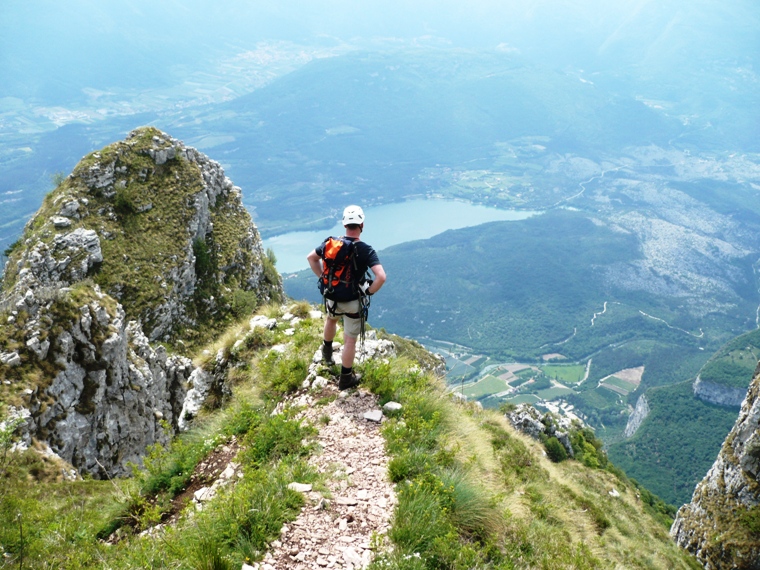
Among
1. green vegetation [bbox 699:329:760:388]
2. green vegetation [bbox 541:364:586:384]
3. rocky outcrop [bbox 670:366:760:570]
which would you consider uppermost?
rocky outcrop [bbox 670:366:760:570]

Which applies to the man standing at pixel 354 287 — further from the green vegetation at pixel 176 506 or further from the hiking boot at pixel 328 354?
the green vegetation at pixel 176 506

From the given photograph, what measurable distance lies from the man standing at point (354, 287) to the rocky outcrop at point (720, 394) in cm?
14018

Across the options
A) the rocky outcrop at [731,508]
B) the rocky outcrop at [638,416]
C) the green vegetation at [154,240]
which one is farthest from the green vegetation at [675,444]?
the green vegetation at [154,240]

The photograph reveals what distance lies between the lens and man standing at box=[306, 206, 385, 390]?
9.86 m

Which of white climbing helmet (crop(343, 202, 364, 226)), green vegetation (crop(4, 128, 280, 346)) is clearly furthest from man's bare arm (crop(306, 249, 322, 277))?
green vegetation (crop(4, 128, 280, 346))

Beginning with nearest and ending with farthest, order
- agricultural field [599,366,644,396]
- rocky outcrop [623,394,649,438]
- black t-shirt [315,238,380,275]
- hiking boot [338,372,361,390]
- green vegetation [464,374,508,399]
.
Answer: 1. black t-shirt [315,238,380,275]
2. hiking boot [338,372,361,390]
3. rocky outcrop [623,394,649,438]
4. green vegetation [464,374,508,399]
5. agricultural field [599,366,644,396]

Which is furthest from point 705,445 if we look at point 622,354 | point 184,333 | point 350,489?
point 350,489

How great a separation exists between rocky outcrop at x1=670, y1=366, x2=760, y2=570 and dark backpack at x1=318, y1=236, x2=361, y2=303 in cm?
2700

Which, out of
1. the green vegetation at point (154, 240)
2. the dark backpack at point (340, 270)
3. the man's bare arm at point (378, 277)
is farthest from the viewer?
the green vegetation at point (154, 240)

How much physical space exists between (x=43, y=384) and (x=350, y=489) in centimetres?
1363

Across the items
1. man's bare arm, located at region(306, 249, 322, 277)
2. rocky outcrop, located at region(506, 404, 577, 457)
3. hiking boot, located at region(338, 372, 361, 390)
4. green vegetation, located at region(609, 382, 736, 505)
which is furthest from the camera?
green vegetation, located at region(609, 382, 736, 505)

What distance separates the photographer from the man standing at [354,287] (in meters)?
9.86

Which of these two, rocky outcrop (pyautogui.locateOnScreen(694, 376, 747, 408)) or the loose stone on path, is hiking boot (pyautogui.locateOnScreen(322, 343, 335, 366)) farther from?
rocky outcrop (pyautogui.locateOnScreen(694, 376, 747, 408))

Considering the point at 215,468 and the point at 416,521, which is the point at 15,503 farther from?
the point at 416,521
